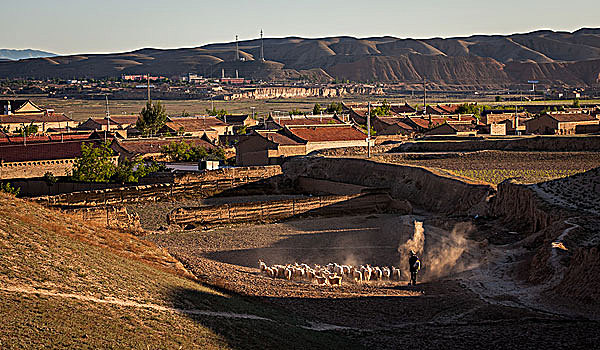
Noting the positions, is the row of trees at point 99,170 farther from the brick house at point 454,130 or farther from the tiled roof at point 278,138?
the brick house at point 454,130

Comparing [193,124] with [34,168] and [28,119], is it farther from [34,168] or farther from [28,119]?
[34,168]

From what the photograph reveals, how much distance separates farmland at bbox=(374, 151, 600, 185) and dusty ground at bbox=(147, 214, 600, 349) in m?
7.67

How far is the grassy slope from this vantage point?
12.2 metres

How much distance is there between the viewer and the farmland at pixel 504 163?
40.2m

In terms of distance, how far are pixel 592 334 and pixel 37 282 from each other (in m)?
10.7

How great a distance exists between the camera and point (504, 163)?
151 feet

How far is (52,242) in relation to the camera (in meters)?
16.9

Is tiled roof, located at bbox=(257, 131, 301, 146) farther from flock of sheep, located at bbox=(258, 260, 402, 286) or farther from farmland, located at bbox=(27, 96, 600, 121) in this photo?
farmland, located at bbox=(27, 96, 600, 121)

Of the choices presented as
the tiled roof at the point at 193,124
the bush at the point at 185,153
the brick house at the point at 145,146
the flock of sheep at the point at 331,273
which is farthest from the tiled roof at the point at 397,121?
the flock of sheep at the point at 331,273

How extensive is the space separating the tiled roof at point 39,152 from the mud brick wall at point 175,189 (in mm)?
6862

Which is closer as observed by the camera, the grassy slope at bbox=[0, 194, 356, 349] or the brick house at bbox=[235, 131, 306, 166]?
the grassy slope at bbox=[0, 194, 356, 349]

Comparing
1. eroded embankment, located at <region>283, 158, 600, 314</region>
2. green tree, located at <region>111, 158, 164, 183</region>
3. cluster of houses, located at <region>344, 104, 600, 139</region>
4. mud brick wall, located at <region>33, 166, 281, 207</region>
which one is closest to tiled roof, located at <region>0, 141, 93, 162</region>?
green tree, located at <region>111, 158, 164, 183</region>

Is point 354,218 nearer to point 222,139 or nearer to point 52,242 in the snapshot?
point 52,242

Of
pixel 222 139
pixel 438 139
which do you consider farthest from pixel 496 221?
pixel 222 139
